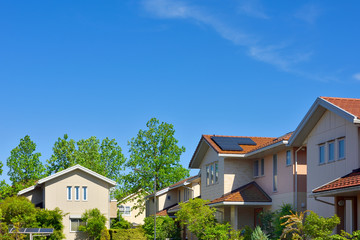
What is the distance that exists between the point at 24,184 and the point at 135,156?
605 inches

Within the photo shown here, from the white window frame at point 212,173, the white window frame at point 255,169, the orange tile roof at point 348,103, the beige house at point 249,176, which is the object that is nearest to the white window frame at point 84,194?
the beige house at point 249,176

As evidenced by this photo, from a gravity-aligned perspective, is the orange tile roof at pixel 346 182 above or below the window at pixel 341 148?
below

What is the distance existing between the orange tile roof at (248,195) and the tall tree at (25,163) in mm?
40384

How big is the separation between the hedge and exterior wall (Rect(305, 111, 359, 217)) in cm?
2637

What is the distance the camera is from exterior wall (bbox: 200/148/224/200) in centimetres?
3681

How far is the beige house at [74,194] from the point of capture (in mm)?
50062

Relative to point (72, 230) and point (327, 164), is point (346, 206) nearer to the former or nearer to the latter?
point (327, 164)

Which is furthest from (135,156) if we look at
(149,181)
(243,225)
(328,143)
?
(328,143)

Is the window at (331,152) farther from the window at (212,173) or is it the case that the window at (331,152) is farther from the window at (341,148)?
the window at (212,173)

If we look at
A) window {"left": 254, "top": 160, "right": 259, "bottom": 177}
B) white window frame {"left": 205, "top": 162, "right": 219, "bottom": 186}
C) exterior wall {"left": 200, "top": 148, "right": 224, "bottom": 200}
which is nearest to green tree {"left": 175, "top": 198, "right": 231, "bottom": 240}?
exterior wall {"left": 200, "top": 148, "right": 224, "bottom": 200}

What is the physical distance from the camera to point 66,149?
246 feet

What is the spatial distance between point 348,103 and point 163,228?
24962mm

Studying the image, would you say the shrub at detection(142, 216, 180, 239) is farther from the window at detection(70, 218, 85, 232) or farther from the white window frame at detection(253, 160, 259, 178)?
the white window frame at detection(253, 160, 259, 178)

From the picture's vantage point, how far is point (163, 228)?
45469 mm
